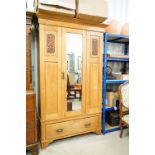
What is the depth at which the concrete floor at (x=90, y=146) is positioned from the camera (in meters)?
2.02

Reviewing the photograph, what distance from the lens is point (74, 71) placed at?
7.50 feet

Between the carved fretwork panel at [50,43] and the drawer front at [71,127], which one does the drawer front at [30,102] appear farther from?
the carved fretwork panel at [50,43]

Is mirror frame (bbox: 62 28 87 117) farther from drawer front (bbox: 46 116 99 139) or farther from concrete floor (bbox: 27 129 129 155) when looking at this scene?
concrete floor (bbox: 27 129 129 155)

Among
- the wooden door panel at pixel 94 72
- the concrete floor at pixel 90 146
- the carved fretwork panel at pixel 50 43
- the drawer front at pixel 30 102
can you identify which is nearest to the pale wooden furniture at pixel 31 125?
the drawer front at pixel 30 102

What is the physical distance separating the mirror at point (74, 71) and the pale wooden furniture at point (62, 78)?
0.19 ft

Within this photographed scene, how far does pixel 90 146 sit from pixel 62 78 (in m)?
1.09

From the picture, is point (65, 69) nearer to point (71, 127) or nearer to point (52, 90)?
point (52, 90)

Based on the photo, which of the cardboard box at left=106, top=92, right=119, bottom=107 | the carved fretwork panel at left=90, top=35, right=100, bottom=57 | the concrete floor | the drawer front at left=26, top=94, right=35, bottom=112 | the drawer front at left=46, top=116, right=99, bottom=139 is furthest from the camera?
the cardboard box at left=106, top=92, right=119, bottom=107

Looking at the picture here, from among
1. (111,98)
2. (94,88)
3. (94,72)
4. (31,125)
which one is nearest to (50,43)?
(94,72)

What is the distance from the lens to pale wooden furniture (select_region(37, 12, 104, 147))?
207 centimetres

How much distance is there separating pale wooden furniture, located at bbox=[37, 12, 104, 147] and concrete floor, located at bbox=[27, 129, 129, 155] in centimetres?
12

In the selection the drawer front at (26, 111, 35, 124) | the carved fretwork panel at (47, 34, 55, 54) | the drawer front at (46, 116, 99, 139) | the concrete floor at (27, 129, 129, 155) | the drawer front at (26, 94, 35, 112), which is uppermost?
the carved fretwork panel at (47, 34, 55, 54)

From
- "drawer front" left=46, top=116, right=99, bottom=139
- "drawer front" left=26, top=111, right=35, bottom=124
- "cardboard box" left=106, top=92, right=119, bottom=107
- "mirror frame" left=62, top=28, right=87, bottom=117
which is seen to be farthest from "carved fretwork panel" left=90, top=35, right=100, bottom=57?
"drawer front" left=26, top=111, right=35, bottom=124
